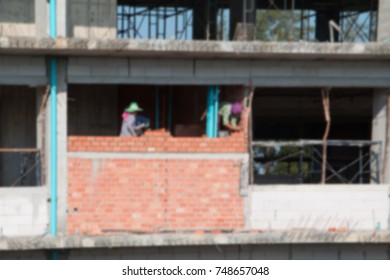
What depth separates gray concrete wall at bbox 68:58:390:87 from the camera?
9.45 metres

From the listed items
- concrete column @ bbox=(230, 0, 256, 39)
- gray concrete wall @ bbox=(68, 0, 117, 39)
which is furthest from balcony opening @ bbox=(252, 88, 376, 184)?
gray concrete wall @ bbox=(68, 0, 117, 39)

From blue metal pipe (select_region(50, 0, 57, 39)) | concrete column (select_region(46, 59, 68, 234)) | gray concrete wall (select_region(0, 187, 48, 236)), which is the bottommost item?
gray concrete wall (select_region(0, 187, 48, 236))

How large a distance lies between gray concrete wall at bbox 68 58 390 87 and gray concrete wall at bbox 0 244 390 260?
2838 mm

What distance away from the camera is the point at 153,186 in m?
9.49

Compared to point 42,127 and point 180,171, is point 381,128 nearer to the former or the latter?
point 180,171

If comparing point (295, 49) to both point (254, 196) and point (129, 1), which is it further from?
point (129, 1)

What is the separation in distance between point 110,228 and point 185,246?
4.33 feet

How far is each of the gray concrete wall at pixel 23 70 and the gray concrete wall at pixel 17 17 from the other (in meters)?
1.69

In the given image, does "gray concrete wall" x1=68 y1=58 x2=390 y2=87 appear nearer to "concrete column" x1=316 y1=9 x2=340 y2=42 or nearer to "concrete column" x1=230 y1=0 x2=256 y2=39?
"concrete column" x1=230 y1=0 x2=256 y2=39

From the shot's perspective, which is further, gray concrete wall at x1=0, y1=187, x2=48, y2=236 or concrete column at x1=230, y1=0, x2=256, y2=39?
concrete column at x1=230, y1=0, x2=256, y2=39

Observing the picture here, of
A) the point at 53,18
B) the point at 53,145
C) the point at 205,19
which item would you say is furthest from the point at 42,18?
the point at 205,19

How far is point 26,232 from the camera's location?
935 centimetres

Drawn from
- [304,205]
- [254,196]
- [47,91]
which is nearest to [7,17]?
[47,91]

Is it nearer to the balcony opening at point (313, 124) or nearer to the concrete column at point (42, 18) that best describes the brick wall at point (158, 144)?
the concrete column at point (42, 18)
